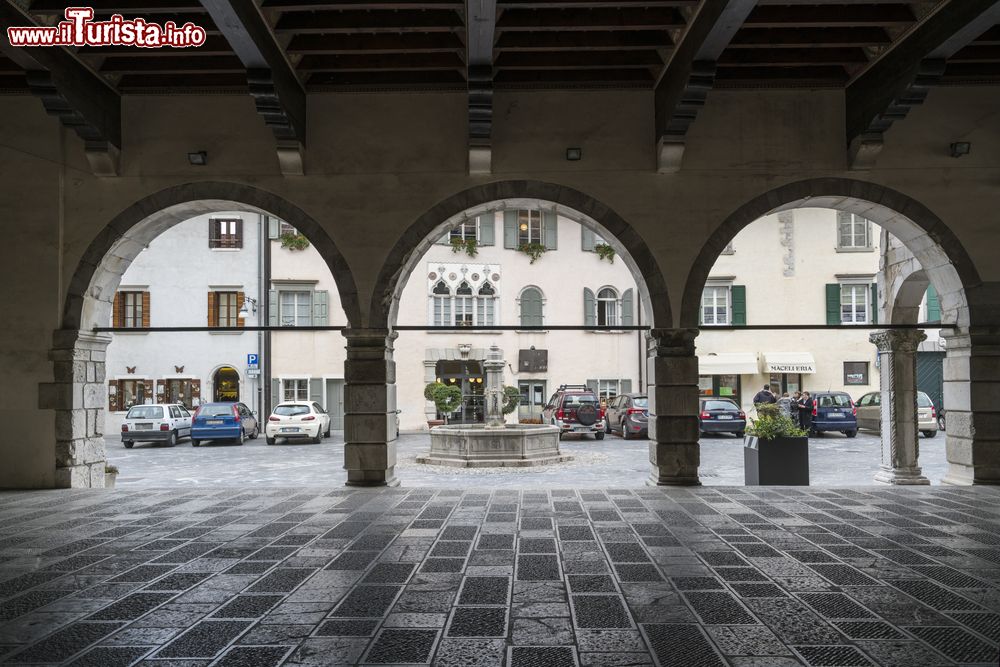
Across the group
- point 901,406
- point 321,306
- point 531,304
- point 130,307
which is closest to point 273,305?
point 321,306

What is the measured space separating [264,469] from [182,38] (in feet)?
24.3

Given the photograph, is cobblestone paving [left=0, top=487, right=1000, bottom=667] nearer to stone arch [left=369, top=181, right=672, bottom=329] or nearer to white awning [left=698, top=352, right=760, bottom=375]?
stone arch [left=369, top=181, right=672, bottom=329]

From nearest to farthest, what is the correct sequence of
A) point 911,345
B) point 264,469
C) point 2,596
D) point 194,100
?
point 2,596 → point 194,100 → point 911,345 → point 264,469

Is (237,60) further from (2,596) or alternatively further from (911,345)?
(911,345)

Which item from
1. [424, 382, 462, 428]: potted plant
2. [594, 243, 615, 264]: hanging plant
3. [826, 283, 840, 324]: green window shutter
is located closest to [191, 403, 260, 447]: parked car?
[424, 382, 462, 428]: potted plant

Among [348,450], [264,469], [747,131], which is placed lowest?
[264,469]

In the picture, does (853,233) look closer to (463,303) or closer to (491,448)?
(463,303)

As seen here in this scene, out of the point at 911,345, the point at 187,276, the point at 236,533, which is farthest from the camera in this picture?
the point at 187,276

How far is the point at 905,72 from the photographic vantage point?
6.79 m

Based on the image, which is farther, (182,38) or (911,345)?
(911,345)

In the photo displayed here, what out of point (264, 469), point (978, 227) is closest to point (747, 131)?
point (978, 227)

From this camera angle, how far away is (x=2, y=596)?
3.73 meters

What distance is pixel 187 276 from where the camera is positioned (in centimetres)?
2059

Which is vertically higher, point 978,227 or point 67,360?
point 978,227
